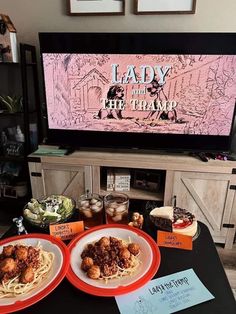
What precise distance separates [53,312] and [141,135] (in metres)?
1.32

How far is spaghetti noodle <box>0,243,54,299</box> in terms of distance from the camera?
0.71 metres

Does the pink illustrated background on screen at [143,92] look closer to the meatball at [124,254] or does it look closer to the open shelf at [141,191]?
the open shelf at [141,191]

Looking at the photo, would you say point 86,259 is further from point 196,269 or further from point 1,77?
point 1,77

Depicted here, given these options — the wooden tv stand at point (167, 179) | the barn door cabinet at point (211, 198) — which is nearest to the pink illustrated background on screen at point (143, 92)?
the wooden tv stand at point (167, 179)

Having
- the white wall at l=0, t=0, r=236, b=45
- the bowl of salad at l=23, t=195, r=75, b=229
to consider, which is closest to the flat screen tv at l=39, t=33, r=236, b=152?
the white wall at l=0, t=0, r=236, b=45

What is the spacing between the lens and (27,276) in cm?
72

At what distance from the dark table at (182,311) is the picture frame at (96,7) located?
1647 millimetres

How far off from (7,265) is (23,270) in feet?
0.16

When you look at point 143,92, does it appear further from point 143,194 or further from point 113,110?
point 143,194

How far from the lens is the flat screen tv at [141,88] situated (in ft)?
5.32

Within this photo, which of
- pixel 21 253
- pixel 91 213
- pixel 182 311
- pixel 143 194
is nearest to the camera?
pixel 182 311

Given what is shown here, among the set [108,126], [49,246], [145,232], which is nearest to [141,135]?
[108,126]

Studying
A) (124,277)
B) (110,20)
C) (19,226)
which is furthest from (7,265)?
(110,20)

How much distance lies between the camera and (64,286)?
2.49ft
